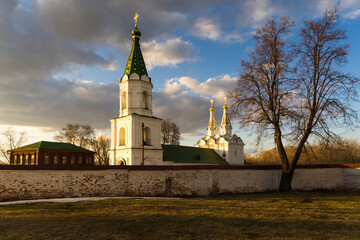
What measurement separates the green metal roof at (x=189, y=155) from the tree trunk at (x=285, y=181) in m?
17.9

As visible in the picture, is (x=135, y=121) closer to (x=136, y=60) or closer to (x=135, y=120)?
(x=135, y=120)

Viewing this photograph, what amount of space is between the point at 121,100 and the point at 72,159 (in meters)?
10.9

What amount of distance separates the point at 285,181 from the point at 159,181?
922cm

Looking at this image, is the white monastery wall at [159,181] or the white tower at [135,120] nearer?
the white monastery wall at [159,181]

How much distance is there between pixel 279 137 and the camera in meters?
20.4

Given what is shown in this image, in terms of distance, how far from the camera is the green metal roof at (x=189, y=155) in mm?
37628

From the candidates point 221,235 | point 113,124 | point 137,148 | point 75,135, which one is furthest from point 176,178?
point 75,135

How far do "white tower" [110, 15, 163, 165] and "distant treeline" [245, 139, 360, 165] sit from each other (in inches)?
497

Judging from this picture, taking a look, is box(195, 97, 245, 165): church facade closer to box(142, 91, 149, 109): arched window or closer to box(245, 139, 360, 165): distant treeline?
box(245, 139, 360, 165): distant treeline

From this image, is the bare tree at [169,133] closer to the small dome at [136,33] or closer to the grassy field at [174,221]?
the small dome at [136,33]

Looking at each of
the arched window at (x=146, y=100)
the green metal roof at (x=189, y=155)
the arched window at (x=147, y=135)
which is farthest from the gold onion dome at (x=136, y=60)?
the green metal roof at (x=189, y=155)

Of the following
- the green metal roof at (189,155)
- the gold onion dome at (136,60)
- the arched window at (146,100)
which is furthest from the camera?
the green metal roof at (189,155)

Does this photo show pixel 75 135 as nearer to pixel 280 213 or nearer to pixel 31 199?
pixel 31 199

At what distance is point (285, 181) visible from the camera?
20688mm
